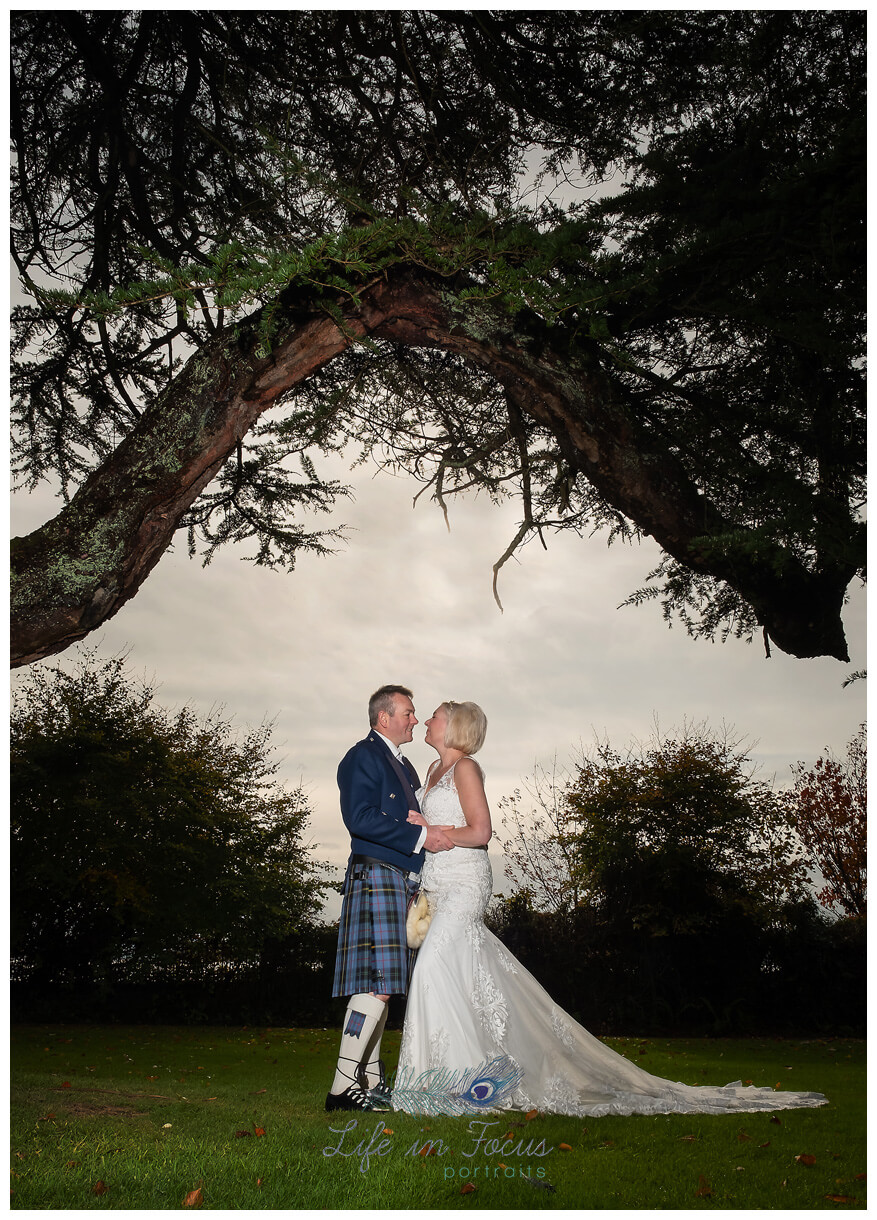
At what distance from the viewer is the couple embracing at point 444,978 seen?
4652 millimetres

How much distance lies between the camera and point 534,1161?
3.70 m

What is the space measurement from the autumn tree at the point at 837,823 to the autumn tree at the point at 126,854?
24.3ft

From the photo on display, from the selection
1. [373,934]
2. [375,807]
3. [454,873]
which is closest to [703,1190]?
[373,934]

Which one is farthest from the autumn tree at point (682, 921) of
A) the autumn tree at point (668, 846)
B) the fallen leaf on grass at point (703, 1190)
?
the fallen leaf on grass at point (703, 1190)

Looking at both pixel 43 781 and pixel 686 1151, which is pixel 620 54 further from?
pixel 43 781

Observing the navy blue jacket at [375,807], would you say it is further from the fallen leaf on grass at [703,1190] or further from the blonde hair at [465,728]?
the fallen leaf on grass at [703,1190]

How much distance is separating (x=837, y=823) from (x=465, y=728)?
420 inches

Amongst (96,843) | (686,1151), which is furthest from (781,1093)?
(96,843)

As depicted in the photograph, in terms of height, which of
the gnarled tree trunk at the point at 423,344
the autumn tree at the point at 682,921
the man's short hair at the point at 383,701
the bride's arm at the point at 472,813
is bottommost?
the autumn tree at the point at 682,921

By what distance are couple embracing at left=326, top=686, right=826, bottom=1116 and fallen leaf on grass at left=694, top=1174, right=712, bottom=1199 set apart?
1.21 m

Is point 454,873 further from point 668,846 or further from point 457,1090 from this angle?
point 668,846

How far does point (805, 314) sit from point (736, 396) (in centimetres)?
138

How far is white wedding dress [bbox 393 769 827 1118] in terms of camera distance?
4641 millimetres

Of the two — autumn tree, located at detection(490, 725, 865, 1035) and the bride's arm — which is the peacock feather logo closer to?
the bride's arm
